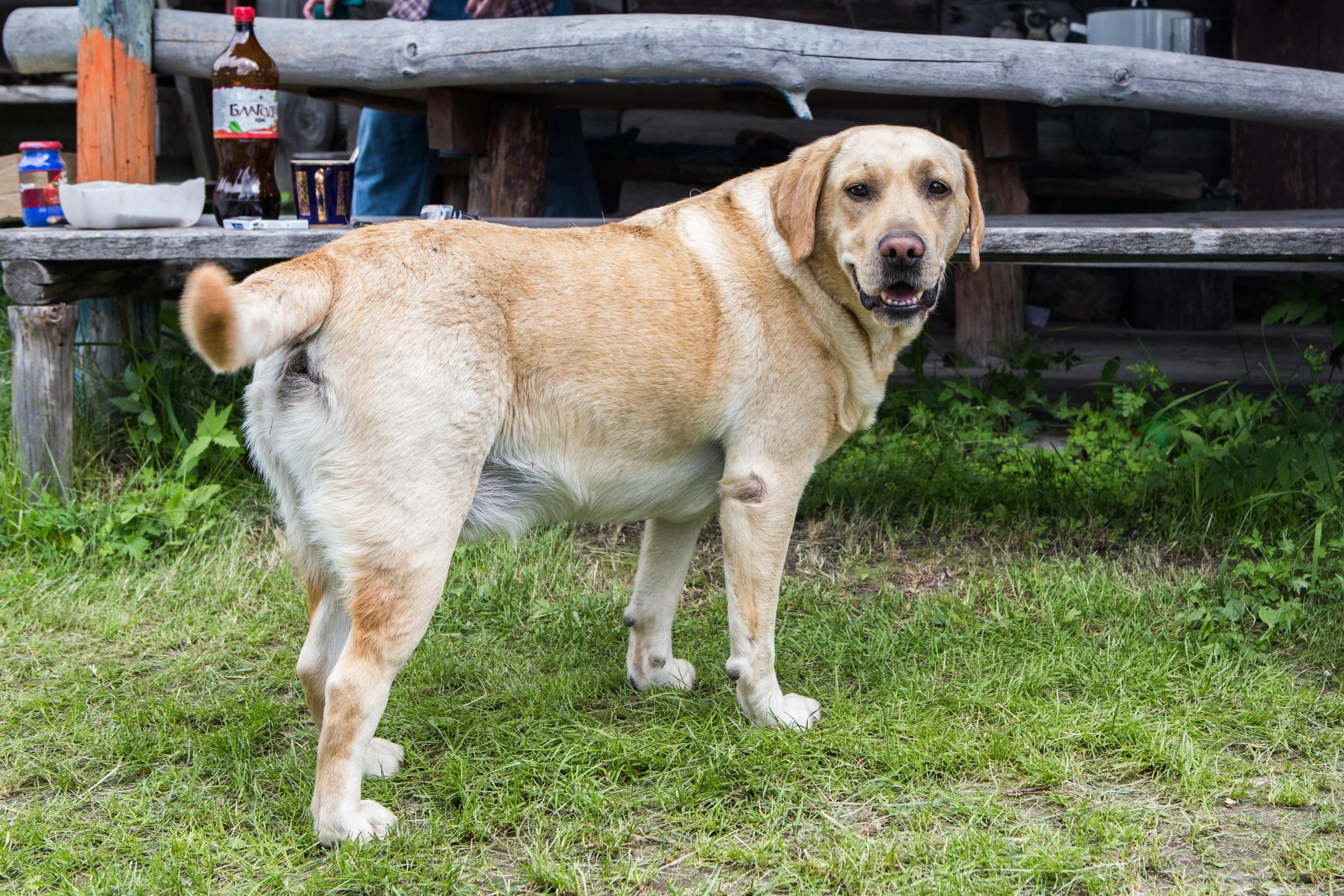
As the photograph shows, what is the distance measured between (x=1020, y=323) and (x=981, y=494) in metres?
1.55

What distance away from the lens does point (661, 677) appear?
331cm

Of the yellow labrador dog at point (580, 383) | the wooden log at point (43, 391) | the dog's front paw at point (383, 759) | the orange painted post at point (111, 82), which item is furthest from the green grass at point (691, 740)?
the orange painted post at point (111, 82)

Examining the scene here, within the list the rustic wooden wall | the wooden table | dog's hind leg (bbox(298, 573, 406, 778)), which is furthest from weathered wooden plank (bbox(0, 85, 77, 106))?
the rustic wooden wall

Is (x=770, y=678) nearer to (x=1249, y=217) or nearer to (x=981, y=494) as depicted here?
(x=981, y=494)

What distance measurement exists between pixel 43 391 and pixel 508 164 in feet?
6.86

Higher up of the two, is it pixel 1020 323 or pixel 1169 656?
pixel 1020 323

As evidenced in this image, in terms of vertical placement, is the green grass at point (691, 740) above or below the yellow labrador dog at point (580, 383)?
below

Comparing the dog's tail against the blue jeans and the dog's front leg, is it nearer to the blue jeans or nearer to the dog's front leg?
the dog's front leg

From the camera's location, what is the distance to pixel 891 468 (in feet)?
15.3

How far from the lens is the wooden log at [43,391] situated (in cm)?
423

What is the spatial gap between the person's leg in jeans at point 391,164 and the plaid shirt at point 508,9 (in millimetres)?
532

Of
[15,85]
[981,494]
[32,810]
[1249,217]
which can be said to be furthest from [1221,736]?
[15,85]

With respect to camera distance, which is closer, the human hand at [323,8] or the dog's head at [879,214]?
the dog's head at [879,214]

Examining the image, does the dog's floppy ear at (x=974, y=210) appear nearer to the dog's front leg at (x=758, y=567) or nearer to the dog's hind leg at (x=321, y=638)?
the dog's front leg at (x=758, y=567)
